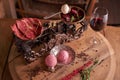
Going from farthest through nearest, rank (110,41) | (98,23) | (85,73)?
(110,41) < (98,23) < (85,73)

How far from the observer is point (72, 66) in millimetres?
1097

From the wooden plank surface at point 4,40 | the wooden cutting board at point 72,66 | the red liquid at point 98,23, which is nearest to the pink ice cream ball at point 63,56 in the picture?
the wooden cutting board at point 72,66

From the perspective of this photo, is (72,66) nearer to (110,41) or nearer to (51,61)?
(51,61)

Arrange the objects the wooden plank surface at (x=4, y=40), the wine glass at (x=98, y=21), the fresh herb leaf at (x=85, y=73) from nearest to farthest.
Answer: the fresh herb leaf at (x=85, y=73), the wine glass at (x=98, y=21), the wooden plank surface at (x=4, y=40)

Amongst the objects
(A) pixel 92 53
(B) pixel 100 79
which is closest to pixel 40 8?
(A) pixel 92 53

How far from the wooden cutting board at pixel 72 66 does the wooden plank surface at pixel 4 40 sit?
0.11 meters

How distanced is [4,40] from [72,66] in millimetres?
533

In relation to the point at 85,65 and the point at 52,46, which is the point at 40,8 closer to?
the point at 52,46

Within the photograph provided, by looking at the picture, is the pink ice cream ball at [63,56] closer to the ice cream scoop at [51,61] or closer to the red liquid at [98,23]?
the ice cream scoop at [51,61]

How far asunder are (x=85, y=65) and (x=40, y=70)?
0.76 feet

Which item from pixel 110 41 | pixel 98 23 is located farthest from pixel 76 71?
pixel 110 41

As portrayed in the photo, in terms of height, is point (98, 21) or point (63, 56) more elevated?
point (98, 21)

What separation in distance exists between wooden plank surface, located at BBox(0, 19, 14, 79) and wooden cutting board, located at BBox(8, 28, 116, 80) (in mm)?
108

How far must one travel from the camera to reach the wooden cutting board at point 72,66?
106 centimetres
